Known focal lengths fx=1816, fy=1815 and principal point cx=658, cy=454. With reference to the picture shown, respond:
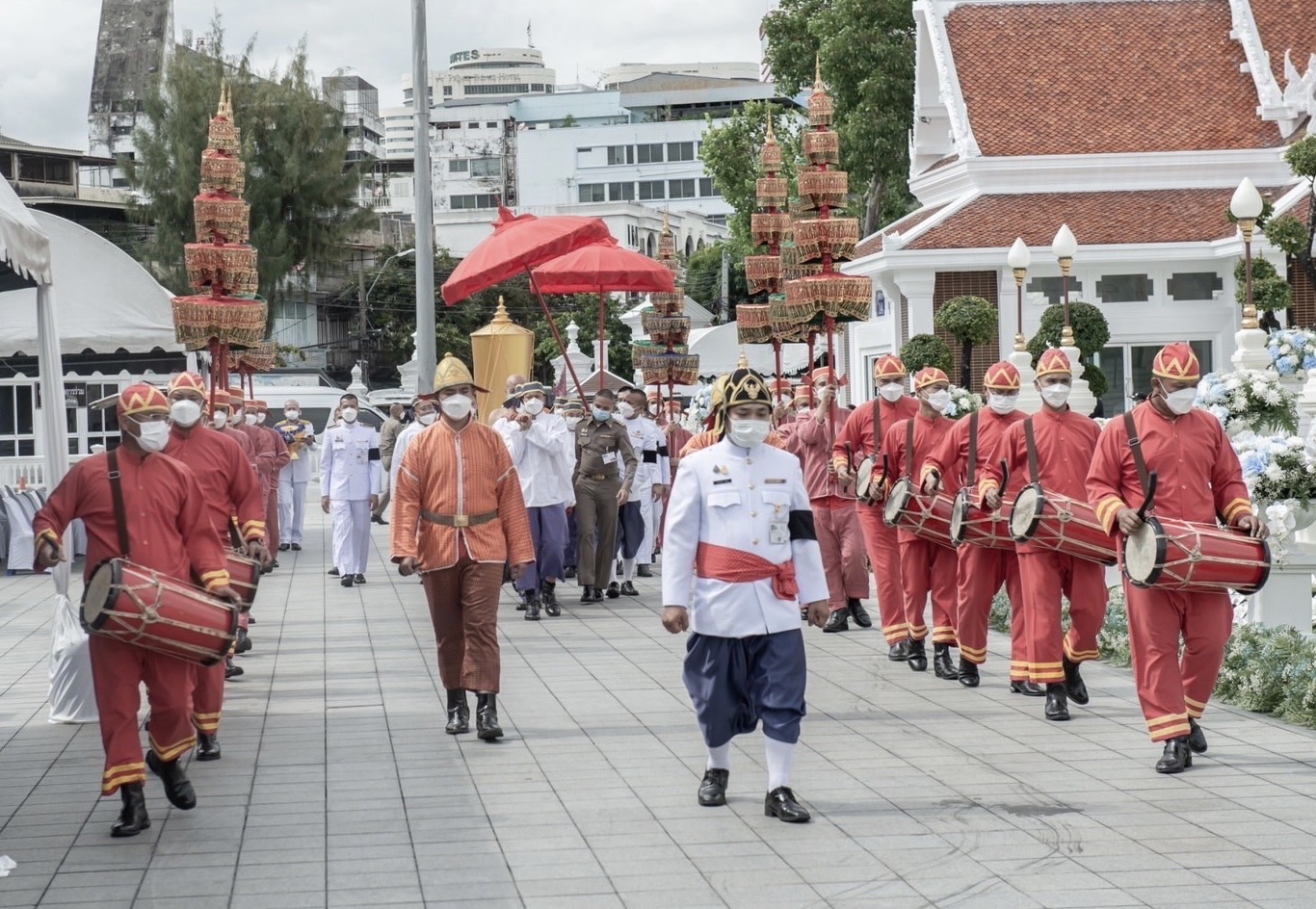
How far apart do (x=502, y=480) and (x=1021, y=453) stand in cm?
303

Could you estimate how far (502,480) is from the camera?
9.95 metres

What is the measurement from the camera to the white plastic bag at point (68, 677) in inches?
406

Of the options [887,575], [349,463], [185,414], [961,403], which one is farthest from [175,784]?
[961,403]

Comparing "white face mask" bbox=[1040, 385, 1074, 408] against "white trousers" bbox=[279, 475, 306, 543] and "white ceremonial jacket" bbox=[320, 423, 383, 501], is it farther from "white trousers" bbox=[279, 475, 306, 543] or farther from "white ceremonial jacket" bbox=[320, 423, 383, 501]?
"white trousers" bbox=[279, 475, 306, 543]

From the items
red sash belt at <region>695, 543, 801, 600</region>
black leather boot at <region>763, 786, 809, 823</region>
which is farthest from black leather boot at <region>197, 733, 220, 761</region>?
black leather boot at <region>763, 786, 809, 823</region>

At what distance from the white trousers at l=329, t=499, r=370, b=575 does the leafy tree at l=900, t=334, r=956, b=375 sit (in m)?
11.7

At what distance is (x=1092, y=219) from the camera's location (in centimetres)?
3059

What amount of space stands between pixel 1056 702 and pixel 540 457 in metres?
6.91

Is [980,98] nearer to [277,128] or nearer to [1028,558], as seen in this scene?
[1028,558]

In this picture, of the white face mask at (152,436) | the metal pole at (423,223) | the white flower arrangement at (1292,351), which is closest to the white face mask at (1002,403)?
the white face mask at (152,436)

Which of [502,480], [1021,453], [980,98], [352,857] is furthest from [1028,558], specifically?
[980,98]

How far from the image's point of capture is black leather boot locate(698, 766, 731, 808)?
780 centimetres

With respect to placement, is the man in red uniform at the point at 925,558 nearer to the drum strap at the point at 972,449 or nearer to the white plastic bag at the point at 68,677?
the drum strap at the point at 972,449

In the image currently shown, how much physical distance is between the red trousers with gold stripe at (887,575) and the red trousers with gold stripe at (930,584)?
0.17 meters
